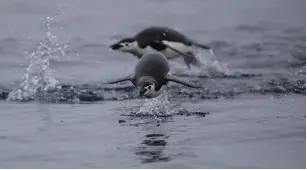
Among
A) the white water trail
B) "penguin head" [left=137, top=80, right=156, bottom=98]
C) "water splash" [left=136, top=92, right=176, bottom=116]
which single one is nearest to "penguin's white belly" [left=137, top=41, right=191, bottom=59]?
the white water trail

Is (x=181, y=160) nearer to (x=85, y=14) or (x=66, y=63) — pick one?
(x=66, y=63)

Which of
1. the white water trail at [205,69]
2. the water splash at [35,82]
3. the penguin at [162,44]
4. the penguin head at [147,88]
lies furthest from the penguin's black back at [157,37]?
the penguin head at [147,88]

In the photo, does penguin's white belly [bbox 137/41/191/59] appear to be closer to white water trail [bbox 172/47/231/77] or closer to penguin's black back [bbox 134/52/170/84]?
white water trail [bbox 172/47/231/77]

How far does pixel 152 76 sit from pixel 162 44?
1.81 metres

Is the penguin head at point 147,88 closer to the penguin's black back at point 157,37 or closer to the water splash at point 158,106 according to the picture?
the water splash at point 158,106

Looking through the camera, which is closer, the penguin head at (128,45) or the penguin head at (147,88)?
the penguin head at (147,88)

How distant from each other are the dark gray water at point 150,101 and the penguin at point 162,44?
266 millimetres

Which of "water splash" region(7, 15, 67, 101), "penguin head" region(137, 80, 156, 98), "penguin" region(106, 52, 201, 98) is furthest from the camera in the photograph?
"water splash" region(7, 15, 67, 101)

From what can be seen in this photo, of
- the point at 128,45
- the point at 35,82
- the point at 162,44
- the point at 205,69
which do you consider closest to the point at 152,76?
the point at 35,82

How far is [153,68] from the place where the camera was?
7.79 meters

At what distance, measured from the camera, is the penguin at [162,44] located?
9.51 meters

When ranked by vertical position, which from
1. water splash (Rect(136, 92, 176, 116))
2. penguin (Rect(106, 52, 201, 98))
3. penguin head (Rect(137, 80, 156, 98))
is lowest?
water splash (Rect(136, 92, 176, 116))

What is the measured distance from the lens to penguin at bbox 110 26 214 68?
31.2ft

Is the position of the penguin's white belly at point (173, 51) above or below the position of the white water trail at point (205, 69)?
above
